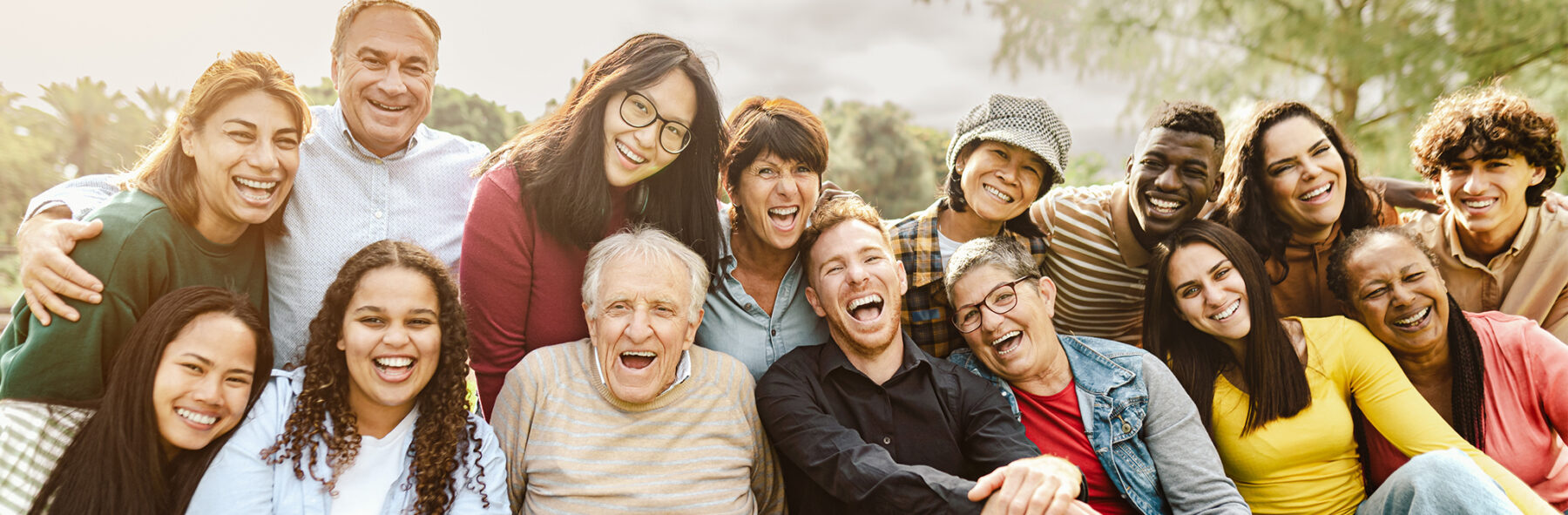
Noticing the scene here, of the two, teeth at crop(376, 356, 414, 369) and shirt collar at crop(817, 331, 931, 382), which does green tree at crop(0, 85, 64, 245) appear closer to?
teeth at crop(376, 356, 414, 369)

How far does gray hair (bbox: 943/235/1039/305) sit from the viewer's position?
326 cm

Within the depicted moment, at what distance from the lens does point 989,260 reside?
3.26 m

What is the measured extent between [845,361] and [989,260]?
2.35 ft

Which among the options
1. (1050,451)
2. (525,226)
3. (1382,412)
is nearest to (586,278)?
(525,226)

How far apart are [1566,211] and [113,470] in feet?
19.6

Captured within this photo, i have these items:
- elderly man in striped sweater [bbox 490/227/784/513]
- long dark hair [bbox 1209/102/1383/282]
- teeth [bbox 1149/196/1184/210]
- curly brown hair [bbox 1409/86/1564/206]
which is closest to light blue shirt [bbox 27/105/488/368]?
elderly man in striped sweater [bbox 490/227/784/513]

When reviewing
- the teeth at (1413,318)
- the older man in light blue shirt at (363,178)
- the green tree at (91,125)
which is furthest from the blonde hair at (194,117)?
the green tree at (91,125)

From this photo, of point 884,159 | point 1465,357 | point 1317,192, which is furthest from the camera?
point 884,159

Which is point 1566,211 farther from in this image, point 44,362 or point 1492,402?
point 44,362

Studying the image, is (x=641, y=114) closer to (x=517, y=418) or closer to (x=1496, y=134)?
(x=517, y=418)

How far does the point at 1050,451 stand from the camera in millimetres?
3213

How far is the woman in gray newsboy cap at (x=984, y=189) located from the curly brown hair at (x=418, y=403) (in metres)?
1.95

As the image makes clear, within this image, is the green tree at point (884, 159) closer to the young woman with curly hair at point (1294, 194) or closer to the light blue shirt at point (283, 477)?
the young woman with curly hair at point (1294, 194)

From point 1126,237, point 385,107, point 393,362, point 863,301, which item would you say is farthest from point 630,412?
point 1126,237
